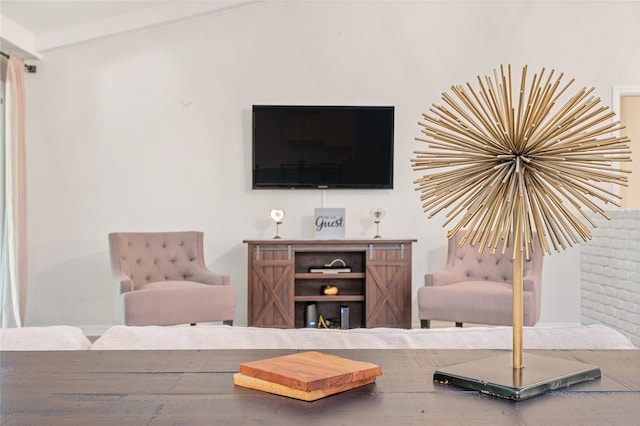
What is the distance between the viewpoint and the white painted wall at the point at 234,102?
5691mm

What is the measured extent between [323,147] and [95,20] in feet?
6.91

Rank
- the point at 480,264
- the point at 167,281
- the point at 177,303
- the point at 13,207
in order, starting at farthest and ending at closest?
the point at 13,207, the point at 480,264, the point at 167,281, the point at 177,303

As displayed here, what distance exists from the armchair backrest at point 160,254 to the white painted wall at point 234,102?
44cm

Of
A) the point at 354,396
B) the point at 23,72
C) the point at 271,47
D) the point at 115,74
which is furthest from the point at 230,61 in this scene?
the point at 354,396

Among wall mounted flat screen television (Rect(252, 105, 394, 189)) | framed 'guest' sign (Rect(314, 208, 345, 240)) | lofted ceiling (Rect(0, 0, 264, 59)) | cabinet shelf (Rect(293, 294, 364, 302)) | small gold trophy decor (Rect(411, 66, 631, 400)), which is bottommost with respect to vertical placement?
cabinet shelf (Rect(293, 294, 364, 302))

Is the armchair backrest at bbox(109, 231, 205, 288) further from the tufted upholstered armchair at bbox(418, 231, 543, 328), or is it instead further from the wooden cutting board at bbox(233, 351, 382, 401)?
the wooden cutting board at bbox(233, 351, 382, 401)

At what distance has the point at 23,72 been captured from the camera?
5.54m

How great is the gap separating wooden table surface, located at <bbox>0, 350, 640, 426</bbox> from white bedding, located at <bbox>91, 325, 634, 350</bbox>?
139 mm

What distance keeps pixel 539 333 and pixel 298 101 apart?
14.4 ft

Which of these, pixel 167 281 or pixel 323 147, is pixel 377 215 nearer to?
pixel 323 147

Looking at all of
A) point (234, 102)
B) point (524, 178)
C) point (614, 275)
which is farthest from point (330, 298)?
point (524, 178)

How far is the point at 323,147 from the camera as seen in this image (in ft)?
18.7

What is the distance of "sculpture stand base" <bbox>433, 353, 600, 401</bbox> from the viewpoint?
109cm

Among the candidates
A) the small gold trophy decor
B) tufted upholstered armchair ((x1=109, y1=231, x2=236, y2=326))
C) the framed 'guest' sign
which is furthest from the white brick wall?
the small gold trophy decor
